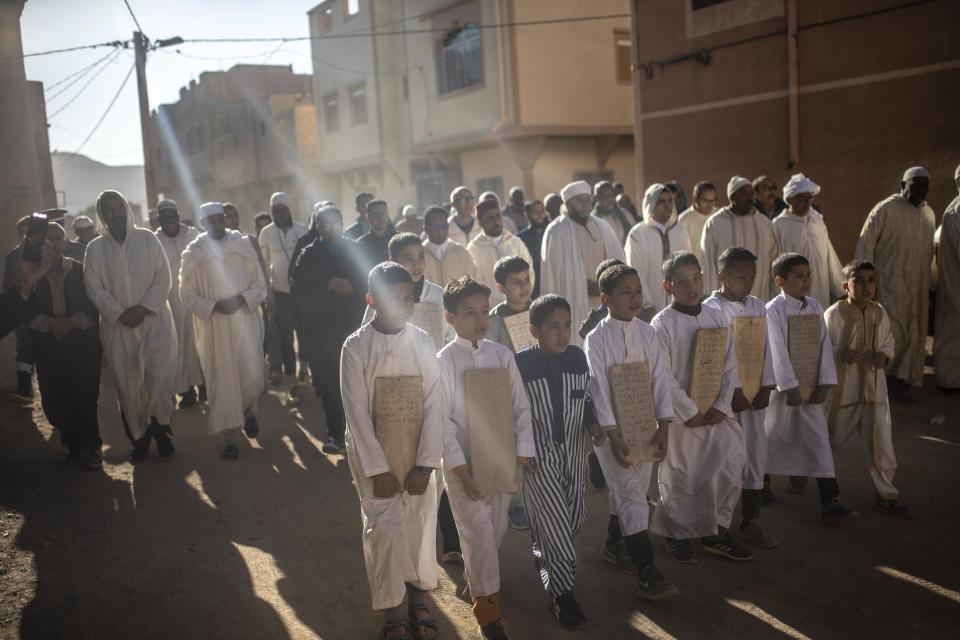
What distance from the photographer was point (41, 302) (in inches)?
253

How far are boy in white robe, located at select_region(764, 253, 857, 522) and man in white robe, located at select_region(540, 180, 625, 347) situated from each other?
2.30 meters

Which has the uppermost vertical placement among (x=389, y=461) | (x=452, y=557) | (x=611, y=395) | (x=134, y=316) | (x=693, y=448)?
(x=134, y=316)

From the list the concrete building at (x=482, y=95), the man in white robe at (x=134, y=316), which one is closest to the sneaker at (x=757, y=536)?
the man in white robe at (x=134, y=316)

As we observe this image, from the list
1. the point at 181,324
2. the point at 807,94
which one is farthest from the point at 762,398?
the point at 807,94

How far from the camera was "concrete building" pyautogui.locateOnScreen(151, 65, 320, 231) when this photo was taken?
2958 centimetres

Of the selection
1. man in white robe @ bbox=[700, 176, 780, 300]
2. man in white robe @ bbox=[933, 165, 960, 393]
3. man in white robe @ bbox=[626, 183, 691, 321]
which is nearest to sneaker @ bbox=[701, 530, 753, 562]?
man in white robe @ bbox=[626, 183, 691, 321]

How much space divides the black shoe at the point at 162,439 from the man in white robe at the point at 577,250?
3.45 metres

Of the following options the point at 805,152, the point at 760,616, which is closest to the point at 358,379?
the point at 760,616

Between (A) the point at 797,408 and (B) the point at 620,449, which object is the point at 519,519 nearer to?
(B) the point at 620,449

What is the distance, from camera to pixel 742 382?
15.0 ft

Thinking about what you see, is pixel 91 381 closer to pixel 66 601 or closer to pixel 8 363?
pixel 66 601

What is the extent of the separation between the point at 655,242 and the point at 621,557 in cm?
367

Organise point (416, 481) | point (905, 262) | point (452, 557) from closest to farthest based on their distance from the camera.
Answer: point (416, 481) < point (452, 557) < point (905, 262)

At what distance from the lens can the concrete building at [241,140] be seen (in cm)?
2958
